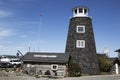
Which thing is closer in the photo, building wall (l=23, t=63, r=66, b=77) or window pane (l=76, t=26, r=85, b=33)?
building wall (l=23, t=63, r=66, b=77)

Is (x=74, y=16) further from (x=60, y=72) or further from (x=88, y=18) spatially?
(x=60, y=72)

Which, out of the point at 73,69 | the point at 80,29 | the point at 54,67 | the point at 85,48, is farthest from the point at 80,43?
the point at 54,67

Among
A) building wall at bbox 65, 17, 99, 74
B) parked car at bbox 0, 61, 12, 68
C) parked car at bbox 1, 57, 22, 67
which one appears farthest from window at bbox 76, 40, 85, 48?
parked car at bbox 0, 61, 12, 68

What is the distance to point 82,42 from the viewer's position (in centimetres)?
4284

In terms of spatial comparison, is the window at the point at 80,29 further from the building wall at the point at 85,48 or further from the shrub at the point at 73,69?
the shrub at the point at 73,69

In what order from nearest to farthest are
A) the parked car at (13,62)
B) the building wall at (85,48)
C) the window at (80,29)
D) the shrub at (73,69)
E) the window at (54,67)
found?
the shrub at (73,69) → the window at (54,67) → the building wall at (85,48) → the window at (80,29) → the parked car at (13,62)

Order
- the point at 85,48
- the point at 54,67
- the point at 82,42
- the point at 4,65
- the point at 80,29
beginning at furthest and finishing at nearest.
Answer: the point at 4,65
the point at 80,29
the point at 82,42
the point at 85,48
the point at 54,67

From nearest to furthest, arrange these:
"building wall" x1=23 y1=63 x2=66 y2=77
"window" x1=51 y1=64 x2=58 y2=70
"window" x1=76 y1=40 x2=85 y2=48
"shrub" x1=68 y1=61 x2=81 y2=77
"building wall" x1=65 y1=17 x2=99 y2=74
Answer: "shrub" x1=68 y1=61 x2=81 y2=77
"building wall" x1=23 y1=63 x2=66 y2=77
"window" x1=51 y1=64 x2=58 y2=70
"building wall" x1=65 y1=17 x2=99 y2=74
"window" x1=76 y1=40 x2=85 y2=48

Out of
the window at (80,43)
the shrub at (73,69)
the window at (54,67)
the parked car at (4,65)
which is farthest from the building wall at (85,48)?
the parked car at (4,65)

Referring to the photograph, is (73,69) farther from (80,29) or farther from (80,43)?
(80,29)

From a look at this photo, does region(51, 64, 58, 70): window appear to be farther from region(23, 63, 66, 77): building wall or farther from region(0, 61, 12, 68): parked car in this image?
region(0, 61, 12, 68): parked car

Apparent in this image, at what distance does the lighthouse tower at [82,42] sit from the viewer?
42.2 m

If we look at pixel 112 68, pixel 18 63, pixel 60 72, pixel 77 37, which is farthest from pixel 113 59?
pixel 18 63

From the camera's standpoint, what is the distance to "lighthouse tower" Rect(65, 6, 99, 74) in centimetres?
4225
